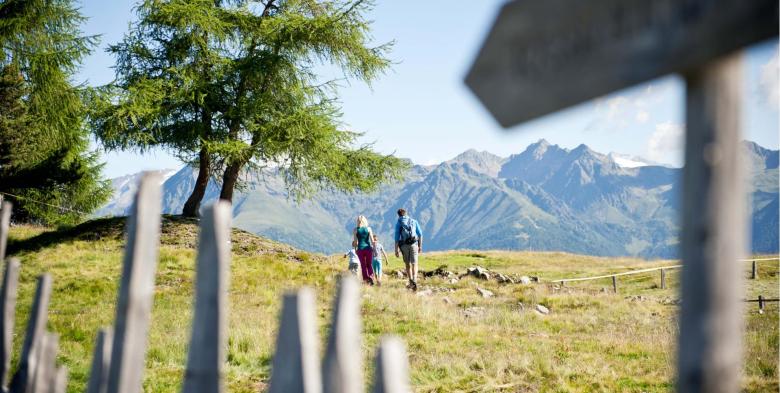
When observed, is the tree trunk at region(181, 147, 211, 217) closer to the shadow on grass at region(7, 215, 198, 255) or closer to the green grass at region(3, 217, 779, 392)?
the shadow on grass at region(7, 215, 198, 255)

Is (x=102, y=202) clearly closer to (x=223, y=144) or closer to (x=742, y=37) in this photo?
(x=223, y=144)

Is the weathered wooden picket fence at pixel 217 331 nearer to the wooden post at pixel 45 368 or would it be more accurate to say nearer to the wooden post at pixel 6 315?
the wooden post at pixel 45 368

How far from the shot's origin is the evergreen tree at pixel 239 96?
18219 millimetres

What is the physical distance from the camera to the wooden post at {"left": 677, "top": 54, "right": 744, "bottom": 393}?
1177mm

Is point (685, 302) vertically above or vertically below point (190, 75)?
below

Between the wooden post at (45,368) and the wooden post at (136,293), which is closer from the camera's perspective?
the wooden post at (136,293)

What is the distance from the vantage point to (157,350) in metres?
6.61

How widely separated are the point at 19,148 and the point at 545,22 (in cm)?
3402

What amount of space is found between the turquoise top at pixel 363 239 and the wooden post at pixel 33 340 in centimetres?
1016

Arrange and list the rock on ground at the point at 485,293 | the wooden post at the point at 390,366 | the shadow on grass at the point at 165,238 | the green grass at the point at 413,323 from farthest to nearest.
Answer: the shadow on grass at the point at 165,238 < the rock on ground at the point at 485,293 < the green grass at the point at 413,323 < the wooden post at the point at 390,366

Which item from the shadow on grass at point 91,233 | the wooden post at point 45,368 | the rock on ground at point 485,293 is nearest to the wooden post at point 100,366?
the wooden post at point 45,368

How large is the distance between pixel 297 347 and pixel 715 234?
1.37m

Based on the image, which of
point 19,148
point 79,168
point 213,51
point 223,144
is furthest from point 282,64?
point 19,148

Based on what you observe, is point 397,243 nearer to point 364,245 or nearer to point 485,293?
point 364,245
